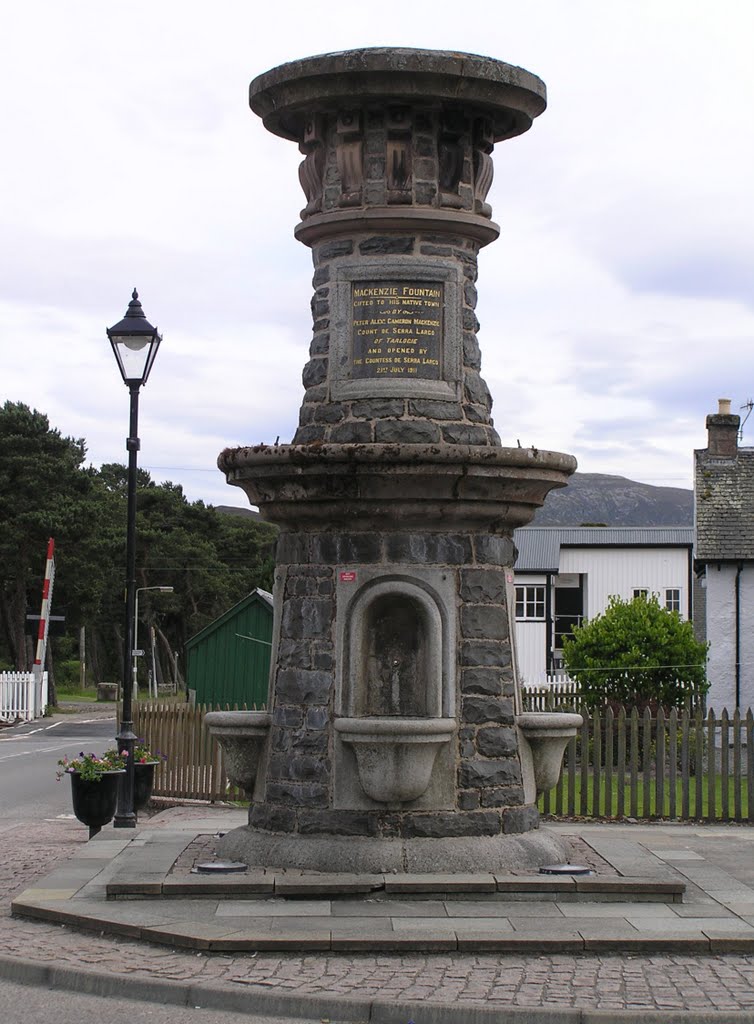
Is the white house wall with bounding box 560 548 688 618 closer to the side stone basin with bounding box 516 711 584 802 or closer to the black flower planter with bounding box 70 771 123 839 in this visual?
the black flower planter with bounding box 70 771 123 839

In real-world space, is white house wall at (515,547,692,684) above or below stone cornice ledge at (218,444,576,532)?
above

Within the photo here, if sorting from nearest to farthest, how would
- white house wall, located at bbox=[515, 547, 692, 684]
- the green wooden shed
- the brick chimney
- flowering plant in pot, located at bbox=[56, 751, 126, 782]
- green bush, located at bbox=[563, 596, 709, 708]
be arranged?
flowering plant in pot, located at bbox=[56, 751, 126, 782]
green bush, located at bbox=[563, 596, 709, 708]
the green wooden shed
the brick chimney
white house wall, located at bbox=[515, 547, 692, 684]

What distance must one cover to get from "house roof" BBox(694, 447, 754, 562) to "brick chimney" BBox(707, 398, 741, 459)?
13cm

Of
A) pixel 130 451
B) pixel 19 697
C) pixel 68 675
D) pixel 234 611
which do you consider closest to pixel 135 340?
pixel 130 451

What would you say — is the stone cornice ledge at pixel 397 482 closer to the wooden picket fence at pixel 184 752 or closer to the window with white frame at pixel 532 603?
the wooden picket fence at pixel 184 752

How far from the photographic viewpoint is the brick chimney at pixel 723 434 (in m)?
30.8

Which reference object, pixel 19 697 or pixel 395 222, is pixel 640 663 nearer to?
pixel 395 222

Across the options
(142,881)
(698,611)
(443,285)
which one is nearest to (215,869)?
(142,881)

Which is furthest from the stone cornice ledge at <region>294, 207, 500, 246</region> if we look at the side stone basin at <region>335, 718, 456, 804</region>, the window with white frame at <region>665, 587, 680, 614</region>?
the window with white frame at <region>665, 587, 680, 614</region>

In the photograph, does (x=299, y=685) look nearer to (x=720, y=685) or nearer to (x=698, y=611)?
(x=720, y=685)

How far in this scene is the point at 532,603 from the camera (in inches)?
1827

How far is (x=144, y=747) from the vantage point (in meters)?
17.2

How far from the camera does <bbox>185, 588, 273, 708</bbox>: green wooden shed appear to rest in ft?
84.6

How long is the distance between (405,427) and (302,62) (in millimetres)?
2825
